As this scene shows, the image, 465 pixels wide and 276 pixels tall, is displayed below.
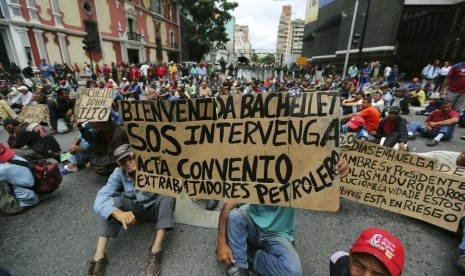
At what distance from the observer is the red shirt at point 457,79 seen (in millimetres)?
6297

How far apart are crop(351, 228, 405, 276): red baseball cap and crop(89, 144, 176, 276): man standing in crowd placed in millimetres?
1851

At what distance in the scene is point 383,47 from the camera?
1984 centimetres

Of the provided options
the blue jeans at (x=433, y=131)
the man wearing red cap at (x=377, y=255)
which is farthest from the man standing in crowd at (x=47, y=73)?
the blue jeans at (x=433, y=131)

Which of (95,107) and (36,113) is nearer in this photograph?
(95,107)

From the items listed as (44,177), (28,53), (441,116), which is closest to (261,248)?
(44,177)

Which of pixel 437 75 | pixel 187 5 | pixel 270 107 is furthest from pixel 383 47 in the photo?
pixel 187 5

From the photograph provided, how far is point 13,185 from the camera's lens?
3.23 metres

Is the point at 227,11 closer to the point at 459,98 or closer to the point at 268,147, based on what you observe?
the point at 459,98

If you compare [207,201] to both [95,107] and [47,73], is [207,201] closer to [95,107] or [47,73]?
[95,107]

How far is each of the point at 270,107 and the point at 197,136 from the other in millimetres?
633

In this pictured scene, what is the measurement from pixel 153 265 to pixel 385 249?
2057 millimetres

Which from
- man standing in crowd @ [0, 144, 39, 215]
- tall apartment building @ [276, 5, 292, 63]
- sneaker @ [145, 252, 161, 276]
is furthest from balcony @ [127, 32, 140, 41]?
tall apartment building @ [276, 5, 292, 63]

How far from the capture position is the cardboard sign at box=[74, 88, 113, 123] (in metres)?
3.82

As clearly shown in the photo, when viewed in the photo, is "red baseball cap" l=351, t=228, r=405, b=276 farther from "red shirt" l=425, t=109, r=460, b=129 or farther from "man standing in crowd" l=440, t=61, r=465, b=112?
"man standing in crowd" l=440, t=61, r=465, b=112
